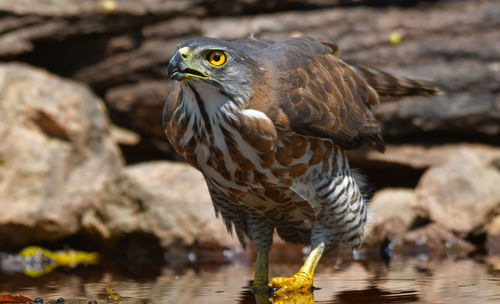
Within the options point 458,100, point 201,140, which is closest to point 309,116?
point 201,140

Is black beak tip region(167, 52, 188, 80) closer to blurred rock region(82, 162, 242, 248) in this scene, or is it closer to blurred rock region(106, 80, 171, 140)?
blurred rock region(82, 162, 242, 248)

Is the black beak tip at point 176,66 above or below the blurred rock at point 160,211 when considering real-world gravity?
above

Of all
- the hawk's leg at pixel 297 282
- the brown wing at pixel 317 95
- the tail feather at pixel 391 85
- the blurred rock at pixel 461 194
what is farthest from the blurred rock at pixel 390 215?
the hawk's leg at pixel 297 282

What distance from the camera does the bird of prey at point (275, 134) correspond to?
3904 millimetres

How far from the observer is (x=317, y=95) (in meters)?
4.56

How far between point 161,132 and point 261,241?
13.8 feet

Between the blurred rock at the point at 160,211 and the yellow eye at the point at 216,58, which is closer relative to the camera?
the yellow eye at the point at 216,58

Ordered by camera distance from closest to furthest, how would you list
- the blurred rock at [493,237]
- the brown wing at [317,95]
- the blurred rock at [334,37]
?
the brown wing at [317,95] < the blurred rock at [493,237] < the blurred rock at [334,37]

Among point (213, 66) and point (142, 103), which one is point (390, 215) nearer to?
point (142, 103)

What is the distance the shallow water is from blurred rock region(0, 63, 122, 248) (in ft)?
4.10

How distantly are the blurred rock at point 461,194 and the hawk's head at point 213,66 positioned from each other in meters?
4.01

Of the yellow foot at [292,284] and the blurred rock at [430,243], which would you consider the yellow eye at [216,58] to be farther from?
the blurred rock at [430,243]

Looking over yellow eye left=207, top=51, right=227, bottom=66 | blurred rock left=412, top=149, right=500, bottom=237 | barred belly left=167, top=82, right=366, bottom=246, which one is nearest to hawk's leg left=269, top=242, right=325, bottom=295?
barred belly left=167, top=82, right=366, bottom=246

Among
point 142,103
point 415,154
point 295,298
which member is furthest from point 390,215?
point 295,298
